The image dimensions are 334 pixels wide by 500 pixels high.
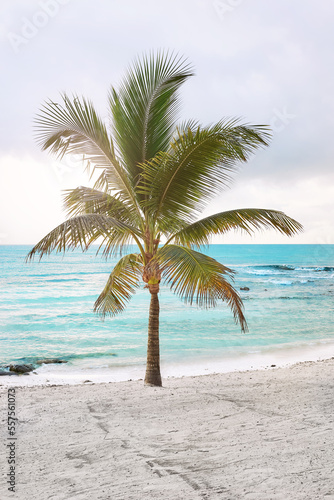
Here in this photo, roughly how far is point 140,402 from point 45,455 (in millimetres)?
2015

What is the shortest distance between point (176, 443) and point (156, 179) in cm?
392

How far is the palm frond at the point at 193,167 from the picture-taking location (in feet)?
20.7

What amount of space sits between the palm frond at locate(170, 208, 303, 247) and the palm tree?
2 cm

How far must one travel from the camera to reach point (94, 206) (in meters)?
7.41

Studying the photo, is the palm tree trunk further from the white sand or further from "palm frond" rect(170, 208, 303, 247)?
"palm frond" rect(170, 208, 303, 247)

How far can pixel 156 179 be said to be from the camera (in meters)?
6.66

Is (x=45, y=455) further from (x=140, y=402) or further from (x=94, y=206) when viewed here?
(x=94, y=206)

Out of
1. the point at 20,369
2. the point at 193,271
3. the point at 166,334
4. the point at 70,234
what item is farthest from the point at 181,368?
the point at 70,234

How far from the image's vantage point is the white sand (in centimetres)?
364

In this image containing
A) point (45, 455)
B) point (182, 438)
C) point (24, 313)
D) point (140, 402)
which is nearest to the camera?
point (45, 455)

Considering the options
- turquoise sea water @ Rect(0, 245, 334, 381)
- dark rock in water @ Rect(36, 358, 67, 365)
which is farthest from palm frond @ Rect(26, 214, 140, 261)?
dark rock in water @ Rect(36, 358, 67, 365)

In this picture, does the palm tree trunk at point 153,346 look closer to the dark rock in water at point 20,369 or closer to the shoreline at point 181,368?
the shoreline at point 181,368

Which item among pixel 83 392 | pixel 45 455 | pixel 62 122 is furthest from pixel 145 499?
pixel 62 122

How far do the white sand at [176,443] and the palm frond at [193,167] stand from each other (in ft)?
10.2
